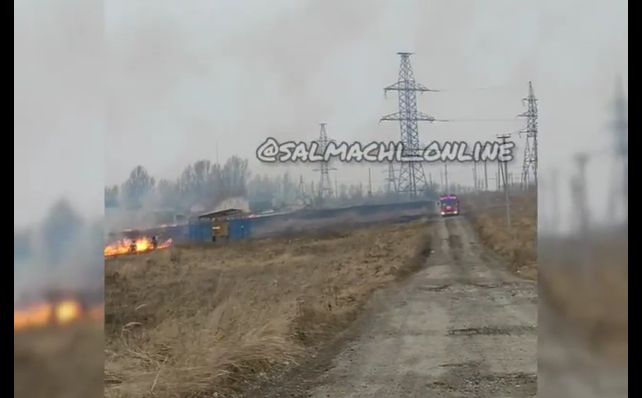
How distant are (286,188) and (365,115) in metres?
0.56

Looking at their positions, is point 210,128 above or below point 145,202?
above

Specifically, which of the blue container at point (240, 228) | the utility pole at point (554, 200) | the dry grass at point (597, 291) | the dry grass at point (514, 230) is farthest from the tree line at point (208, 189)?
the dry grass at point (597, 291)

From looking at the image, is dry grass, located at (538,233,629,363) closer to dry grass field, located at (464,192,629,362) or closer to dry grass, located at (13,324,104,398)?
dry grass field, located at (464,192,629,362)

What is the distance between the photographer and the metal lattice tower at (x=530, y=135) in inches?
124

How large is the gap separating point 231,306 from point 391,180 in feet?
3.44

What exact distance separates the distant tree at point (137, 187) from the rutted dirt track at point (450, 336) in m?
1.30

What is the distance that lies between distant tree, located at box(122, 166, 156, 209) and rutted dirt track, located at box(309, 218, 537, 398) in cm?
130

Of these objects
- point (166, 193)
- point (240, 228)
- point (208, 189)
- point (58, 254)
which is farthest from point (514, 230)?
point (58, 254)

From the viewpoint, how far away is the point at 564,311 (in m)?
3.20

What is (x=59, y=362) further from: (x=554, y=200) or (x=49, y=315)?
(x=554, y=200)

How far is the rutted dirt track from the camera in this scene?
10.2 ft

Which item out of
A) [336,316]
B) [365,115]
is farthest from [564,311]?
[365,115]
